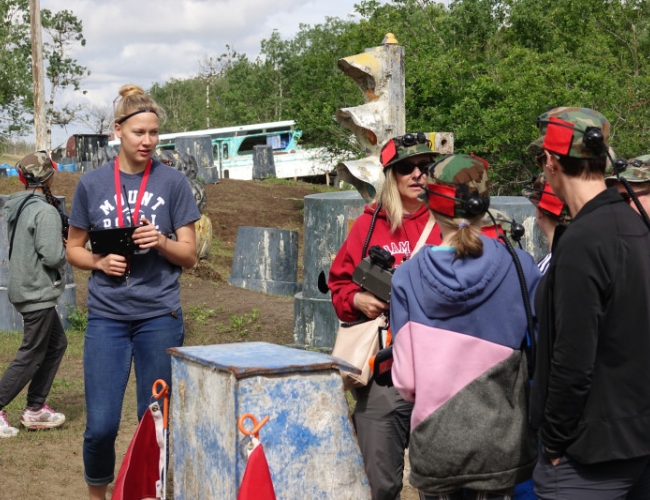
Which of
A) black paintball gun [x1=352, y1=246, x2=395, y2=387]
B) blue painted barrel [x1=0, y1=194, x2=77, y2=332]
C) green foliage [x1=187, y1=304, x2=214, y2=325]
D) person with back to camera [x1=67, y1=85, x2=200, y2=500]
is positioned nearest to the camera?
black paintball gun [x1=352, y1=246, x2=395, y2=387]

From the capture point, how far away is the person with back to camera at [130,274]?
3980 mm

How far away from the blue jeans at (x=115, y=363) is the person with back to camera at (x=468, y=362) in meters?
1.49

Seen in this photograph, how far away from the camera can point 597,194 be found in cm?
255

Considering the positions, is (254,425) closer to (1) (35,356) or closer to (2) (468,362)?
(2) (468,362)

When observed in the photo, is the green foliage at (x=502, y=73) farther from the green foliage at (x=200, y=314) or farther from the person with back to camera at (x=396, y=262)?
the person with back to camera at (x=396, y=262)

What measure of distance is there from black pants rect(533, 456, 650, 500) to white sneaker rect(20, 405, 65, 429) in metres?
4.48

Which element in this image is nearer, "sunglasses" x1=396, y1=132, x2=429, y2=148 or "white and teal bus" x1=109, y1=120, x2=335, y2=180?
"sunglasses" x1=396, y1=132, x2=429, y2=148

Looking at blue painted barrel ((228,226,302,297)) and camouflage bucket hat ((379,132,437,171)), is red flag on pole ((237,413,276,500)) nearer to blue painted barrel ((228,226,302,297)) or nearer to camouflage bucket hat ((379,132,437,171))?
camouflage bucket hat ((379,132,437,171))

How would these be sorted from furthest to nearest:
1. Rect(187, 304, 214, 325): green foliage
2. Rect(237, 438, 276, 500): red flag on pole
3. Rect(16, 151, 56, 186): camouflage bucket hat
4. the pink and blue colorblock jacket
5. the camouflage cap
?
Rect(187, 304, 214, 325): green foliage → Rect(16, 151, 56, 186): camouflage bucket hat → the camouflage cap → Rect(237, 438, 276, 500): red flag on pole → the pink and blue colorblock jacket

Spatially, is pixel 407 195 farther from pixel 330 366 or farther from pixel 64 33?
pixel 64 33

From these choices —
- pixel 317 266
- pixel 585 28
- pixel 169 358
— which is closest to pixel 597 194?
pixel 169 358

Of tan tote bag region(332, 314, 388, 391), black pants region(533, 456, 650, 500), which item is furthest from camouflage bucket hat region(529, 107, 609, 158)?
tan tote bag region(332, 314, 388, 391)

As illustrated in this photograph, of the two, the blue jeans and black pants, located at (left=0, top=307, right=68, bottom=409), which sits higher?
the blue jeans

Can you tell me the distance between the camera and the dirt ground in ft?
17.1
